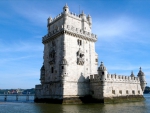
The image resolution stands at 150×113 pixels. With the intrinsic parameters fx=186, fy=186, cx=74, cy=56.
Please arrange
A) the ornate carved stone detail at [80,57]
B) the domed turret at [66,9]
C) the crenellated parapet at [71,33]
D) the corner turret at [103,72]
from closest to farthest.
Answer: the corner turret at [103,72] → the crenellated parapet at [71,33] → the ornate carved stone detail at [80,57] → the domed turret at [66,9]

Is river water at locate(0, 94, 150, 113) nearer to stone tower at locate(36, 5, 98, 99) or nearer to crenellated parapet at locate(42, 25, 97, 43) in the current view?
stone tower at locate(36, 5, 98, 99)

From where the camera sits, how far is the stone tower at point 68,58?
39.7m

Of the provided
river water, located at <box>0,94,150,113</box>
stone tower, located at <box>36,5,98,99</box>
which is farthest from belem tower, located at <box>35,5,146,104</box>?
river water, located at <box>0,94,150,113</box>

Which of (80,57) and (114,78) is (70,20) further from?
(114,78)

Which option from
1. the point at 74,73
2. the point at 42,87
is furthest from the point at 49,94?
the point at 74,73

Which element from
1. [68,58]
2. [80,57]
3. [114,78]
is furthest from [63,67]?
[114,78]

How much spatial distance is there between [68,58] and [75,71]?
10.9 feet

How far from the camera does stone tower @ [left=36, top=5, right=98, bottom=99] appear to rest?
130 ft

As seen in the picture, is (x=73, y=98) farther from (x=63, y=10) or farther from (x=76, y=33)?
(x=63, y=10)

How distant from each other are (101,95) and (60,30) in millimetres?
16790

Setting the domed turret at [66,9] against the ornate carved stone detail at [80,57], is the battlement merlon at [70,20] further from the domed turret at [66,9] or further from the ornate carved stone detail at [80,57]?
the ornate carved stone detail at [80,57]

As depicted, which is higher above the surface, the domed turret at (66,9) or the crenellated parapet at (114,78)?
the domed turret at (66,9)

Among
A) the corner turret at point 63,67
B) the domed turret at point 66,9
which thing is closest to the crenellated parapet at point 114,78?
the corner turret at point 63,67

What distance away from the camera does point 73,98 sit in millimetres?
39438
